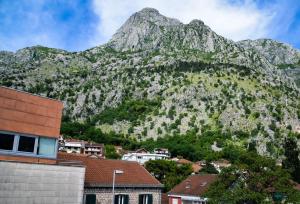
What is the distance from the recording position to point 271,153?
12925cm

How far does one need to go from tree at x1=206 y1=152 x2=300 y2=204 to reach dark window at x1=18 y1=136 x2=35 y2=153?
17.2 meters

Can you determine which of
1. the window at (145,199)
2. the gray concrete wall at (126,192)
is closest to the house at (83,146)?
the gray concrete wall at (126,192)

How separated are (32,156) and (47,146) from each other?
1.43 meters

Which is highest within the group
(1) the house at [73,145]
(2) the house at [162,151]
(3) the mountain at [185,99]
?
(3) the mountain at [185,99]

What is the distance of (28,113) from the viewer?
23875 mm

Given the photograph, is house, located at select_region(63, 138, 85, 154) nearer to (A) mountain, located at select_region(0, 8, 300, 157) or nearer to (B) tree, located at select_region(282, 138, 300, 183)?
(A) mountain, located at select_region(0, 8, 300, 157)

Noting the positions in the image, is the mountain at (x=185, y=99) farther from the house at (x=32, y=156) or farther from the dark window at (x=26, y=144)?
the dark window at (x=26, y=144)

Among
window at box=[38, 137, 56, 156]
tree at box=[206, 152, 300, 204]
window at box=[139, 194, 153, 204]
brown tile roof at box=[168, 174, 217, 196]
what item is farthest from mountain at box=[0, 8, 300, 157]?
window at box=[38, 137, 56, 156]

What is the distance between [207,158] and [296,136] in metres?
40.5

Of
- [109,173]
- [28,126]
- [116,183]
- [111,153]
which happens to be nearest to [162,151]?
[111,153]

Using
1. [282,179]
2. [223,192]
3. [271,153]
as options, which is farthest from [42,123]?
[271,153]

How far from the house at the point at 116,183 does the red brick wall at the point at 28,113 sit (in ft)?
19.3

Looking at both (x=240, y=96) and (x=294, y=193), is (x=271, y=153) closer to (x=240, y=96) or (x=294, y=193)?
(x=240, y=96)

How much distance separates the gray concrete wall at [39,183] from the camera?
68.9 feet
